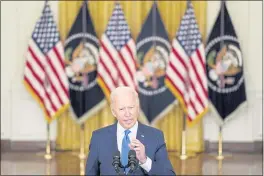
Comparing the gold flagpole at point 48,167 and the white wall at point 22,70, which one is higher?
the white wall at point 22,70

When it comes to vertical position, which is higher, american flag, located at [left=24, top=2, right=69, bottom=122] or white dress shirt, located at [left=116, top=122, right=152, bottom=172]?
american flag, located at [left=24, top=2, right=69, bottom=122]

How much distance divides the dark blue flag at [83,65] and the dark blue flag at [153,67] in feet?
2.44

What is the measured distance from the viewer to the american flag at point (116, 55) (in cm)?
914

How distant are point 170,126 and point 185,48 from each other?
142 centimetres

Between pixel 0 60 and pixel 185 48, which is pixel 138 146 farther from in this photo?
pixel 0 60


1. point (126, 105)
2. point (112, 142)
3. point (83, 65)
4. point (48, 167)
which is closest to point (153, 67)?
point (83, 65)

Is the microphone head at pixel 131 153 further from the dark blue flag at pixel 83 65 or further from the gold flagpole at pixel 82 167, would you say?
the dark blue flag at pixel 83 65

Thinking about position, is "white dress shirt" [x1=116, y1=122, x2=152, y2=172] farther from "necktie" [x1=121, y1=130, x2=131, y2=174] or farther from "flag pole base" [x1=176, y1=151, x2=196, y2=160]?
"flag pole base" [x1=176, y1=151, x2=196, y2=160]

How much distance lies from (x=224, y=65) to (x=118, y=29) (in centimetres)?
188

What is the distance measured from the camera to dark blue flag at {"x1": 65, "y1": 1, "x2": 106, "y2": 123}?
9406 millimetres

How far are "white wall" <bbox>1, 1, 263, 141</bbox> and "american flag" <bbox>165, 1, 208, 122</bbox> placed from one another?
1.82 ft

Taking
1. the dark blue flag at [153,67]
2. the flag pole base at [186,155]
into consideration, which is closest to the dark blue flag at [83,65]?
the dark blue flag at [153,67]

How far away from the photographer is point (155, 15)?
A: 9281mm

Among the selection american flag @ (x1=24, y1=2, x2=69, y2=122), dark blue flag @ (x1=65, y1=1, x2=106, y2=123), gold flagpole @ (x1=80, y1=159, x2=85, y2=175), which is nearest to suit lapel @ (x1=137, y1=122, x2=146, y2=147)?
gold flagpole @ (x1=80, y1=159, x2=85, y2=175)
